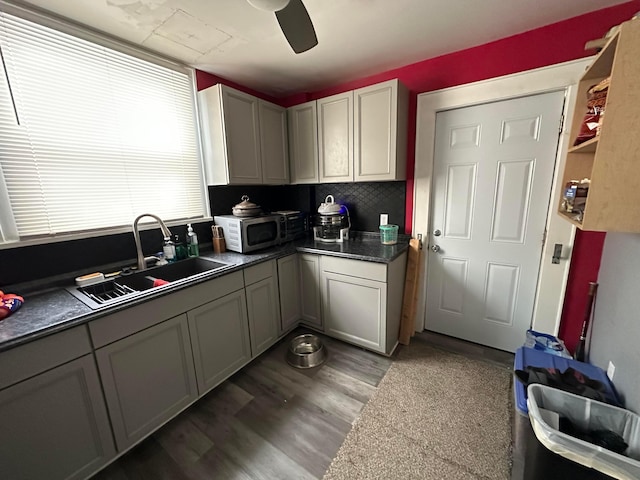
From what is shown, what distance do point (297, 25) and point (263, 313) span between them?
74.7 inches

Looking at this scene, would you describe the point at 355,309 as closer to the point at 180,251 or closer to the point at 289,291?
the point at 289,291

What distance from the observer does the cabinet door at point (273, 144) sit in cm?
238

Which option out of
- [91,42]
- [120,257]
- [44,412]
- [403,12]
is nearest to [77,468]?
[44,412]

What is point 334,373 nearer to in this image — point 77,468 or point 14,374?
point 77,468

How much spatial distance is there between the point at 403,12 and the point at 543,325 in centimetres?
235

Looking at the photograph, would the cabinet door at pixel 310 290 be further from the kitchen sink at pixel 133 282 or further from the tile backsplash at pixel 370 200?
the kitchen sink at pixel 133 282

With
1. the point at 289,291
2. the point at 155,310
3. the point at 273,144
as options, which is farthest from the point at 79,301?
the point at 273,144

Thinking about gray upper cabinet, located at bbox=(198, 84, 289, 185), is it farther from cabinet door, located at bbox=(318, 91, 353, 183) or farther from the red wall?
cabinet door, located at bbox=(318, 91, 353, 183)

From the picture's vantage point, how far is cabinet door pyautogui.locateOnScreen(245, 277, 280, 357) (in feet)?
6.63

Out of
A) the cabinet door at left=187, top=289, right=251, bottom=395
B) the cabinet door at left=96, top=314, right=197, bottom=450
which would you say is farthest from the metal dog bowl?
the cabinet door at left=96, top=314, right=197, bottom=450

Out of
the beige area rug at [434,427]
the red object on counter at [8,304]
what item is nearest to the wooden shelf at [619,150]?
the beige area rug at [434,427]

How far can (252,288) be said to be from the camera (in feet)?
6.57

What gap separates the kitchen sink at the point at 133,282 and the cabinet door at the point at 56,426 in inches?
12.5

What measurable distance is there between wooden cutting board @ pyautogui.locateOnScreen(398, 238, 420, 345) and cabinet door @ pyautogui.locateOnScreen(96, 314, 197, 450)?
5.57ft
